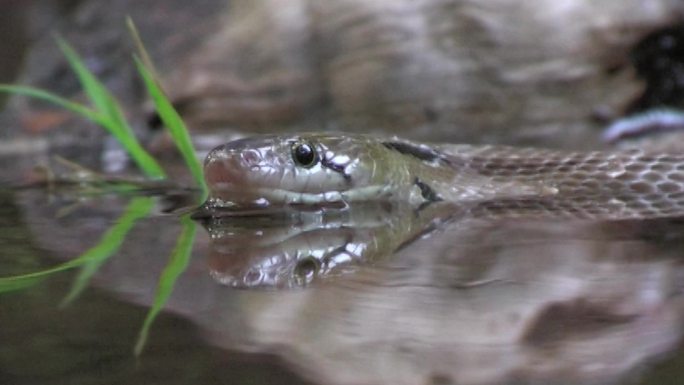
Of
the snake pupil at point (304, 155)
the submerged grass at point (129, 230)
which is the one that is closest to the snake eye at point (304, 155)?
the snake pupil at point (304, 155)

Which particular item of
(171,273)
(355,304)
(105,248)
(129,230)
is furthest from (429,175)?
(355,304)

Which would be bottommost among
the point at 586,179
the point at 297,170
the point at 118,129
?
the point at 586,179

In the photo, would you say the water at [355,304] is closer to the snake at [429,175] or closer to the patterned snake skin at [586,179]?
the patterned snake skin at [586,179]

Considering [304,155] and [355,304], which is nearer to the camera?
[355,304]

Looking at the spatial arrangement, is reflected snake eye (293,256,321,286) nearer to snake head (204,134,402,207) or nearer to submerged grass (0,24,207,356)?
submerged grass (0,24,207,356)

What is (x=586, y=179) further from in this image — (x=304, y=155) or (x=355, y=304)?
(x=355, y=304)

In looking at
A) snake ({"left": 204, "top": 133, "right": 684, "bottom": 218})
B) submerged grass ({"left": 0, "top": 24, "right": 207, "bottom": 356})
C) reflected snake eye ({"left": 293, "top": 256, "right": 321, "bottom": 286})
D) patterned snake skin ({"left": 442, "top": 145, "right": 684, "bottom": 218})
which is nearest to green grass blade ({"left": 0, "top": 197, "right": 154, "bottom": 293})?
submerged grass ({"left": 0, "top": 24, "right": 207, "bottom": 356})

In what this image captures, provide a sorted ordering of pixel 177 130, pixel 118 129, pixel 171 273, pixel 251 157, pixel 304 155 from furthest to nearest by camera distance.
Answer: pixel 118 129, pixel 177 130, pixel 304 155, pixel 251 157, pixel 171 273

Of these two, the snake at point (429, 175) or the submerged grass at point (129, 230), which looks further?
the snake at point (429, 175)
